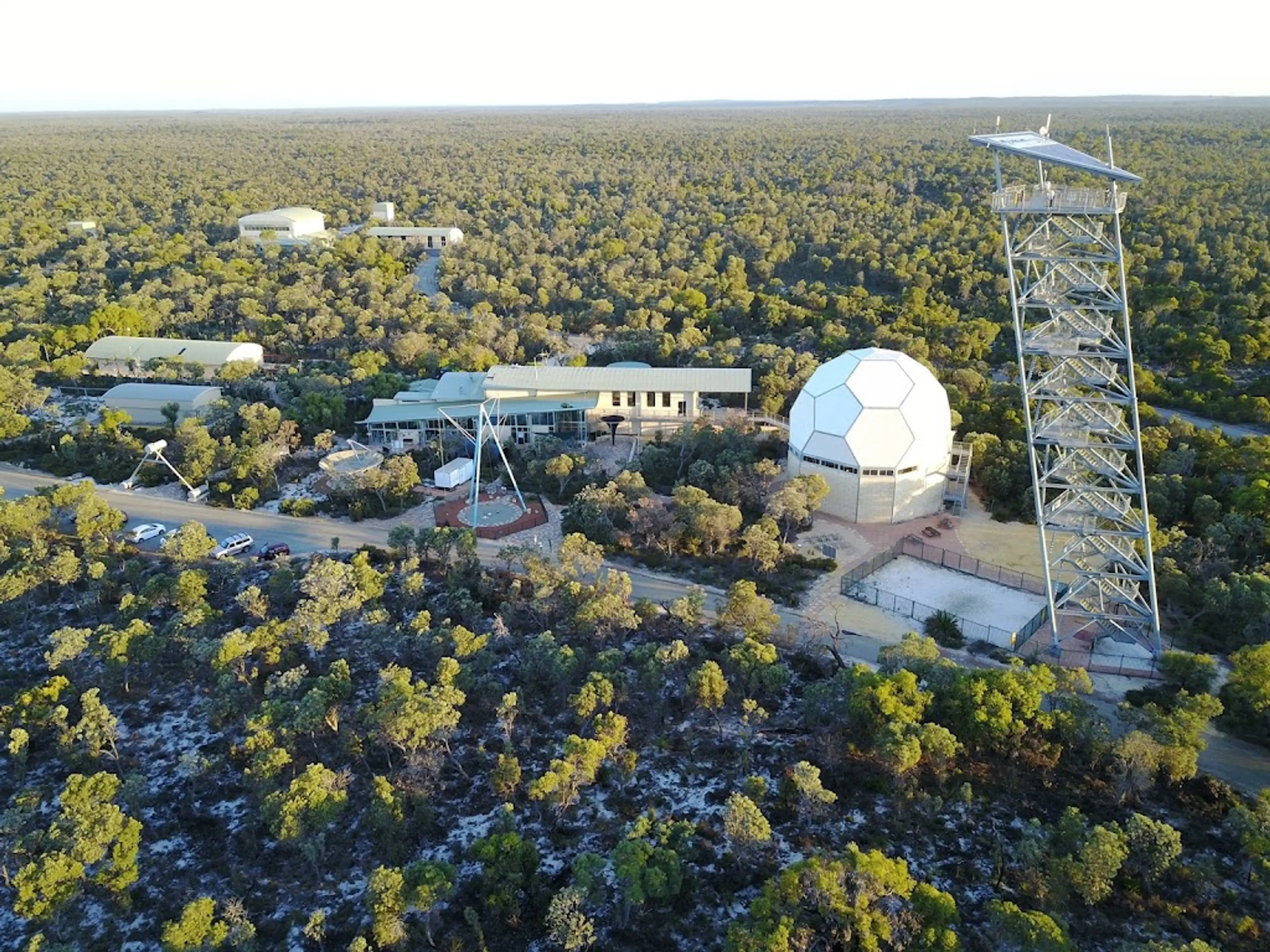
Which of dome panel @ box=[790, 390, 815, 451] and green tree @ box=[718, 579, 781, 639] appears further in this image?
dome panel @ box=[790, 390, 815, 451]

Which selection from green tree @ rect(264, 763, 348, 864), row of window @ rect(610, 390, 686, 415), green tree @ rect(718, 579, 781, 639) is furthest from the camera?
row of window @ rect(610, 390, 686, 415)

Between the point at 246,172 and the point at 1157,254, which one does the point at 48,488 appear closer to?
the point at 1157,254

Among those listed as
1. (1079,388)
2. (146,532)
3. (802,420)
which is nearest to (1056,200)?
(1079,388)

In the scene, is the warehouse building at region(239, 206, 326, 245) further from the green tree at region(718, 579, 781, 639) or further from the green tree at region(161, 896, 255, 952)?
the green tree at region(161, 896, 255, 952)

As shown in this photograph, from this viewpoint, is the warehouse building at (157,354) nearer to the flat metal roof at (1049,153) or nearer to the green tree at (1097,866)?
the flat metal roof at (1049,153)

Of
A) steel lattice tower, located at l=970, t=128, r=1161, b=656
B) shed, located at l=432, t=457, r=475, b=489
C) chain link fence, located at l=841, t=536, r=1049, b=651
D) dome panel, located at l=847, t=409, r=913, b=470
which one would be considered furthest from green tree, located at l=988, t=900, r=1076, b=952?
shed, located at l=432, t=457, r=475, b=489

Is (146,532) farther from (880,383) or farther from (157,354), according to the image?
(880,383)
